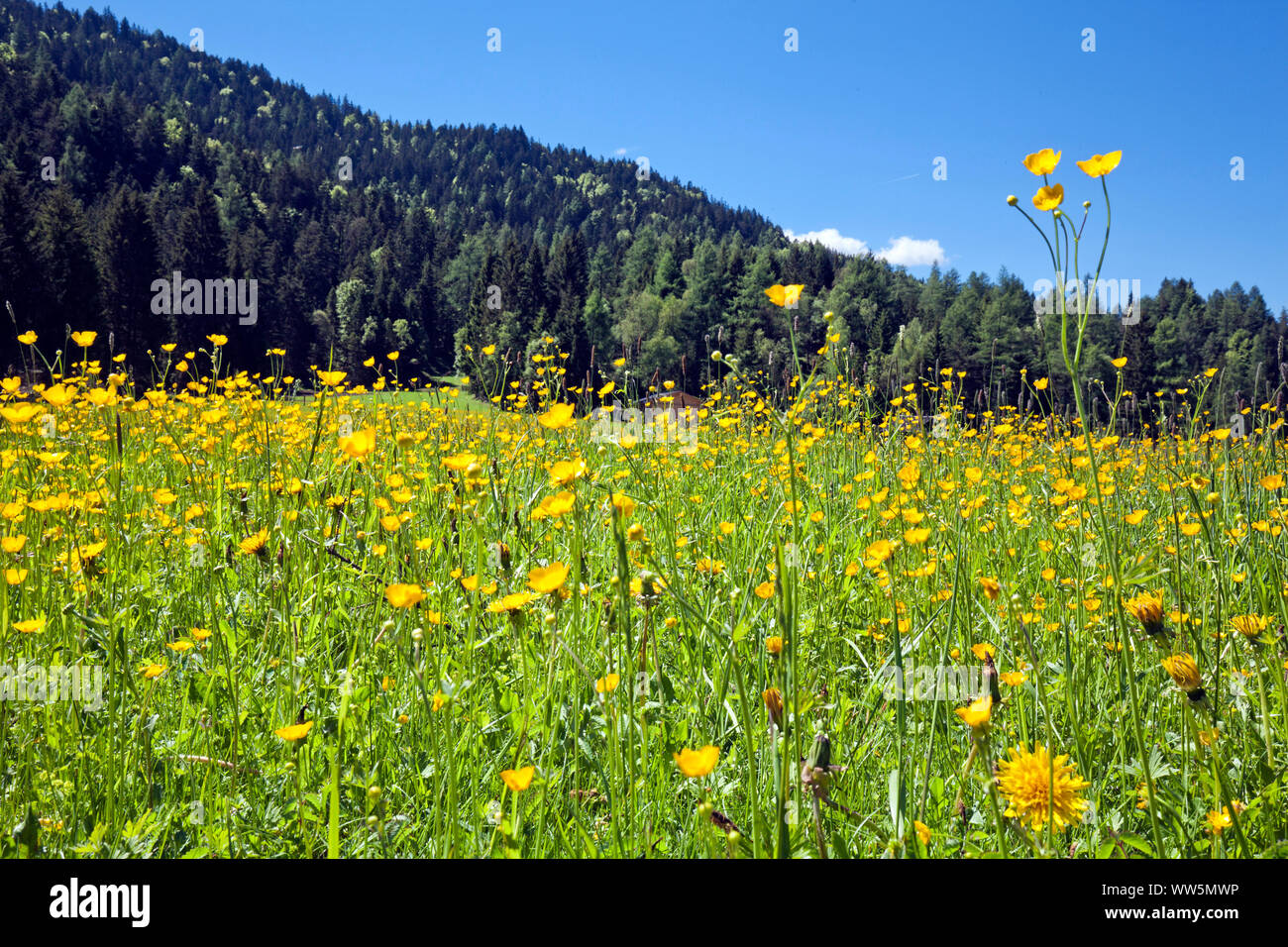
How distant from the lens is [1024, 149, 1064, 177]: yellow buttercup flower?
37.3 inches

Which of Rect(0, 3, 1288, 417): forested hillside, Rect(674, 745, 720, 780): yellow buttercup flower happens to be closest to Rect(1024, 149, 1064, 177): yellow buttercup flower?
Rect(674, 745, 720, 780): yellow buttercup flower

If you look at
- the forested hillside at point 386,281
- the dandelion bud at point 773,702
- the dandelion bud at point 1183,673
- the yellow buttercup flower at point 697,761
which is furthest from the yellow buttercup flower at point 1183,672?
the forested hillside at point 386,281

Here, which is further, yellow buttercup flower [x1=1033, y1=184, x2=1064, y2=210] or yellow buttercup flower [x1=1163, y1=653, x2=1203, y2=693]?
yellow buttercup flower [x1=1033, y1=184, x2=1064, y2=210]

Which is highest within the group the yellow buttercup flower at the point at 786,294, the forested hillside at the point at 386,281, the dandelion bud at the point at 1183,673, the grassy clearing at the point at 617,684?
the forested hillside at the point at 386,281

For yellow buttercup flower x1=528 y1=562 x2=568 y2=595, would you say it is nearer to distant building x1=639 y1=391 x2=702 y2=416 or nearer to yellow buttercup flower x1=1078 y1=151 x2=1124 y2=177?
yellow buttercup flower x1=1078 y1=151 x2=1124 y2=177

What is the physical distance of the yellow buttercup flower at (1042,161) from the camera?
37.3 inches

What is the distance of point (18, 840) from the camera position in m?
0.94

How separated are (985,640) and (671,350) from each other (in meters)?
46.0

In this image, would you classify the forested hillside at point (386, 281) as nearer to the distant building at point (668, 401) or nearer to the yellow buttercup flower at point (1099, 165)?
the distant building at point (668, 401)

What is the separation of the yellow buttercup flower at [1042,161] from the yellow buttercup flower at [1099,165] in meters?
0.03

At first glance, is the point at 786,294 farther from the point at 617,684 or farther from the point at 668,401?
the point at 668,401

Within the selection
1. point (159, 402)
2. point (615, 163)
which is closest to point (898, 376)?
point (159, 402)

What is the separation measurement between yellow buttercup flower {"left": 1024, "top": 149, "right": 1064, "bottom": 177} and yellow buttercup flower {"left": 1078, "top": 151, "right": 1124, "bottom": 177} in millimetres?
32

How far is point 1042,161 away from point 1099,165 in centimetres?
7
